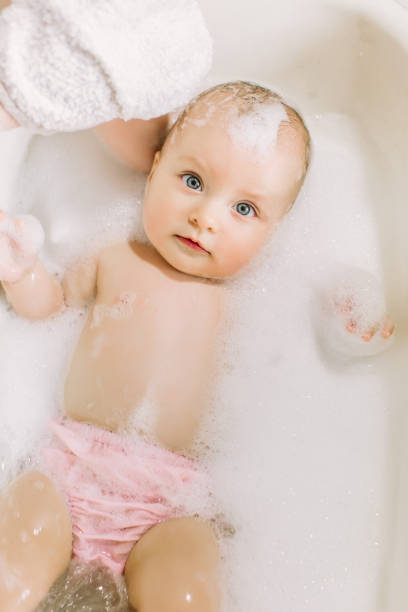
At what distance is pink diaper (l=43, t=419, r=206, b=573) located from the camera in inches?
36.7

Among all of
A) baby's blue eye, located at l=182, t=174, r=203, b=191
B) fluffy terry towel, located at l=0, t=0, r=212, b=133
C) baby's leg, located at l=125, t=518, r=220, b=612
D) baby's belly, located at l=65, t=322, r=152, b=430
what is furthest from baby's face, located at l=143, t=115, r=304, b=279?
baby's leg, located at l=125, t=518, r=220, b=612

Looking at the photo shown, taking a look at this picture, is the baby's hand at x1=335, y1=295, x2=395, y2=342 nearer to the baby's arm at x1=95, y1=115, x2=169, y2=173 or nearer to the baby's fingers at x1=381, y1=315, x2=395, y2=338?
the baby's fingers at x1=381, y1=315, x2=395, y2=338

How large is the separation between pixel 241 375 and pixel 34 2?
29.5 inches

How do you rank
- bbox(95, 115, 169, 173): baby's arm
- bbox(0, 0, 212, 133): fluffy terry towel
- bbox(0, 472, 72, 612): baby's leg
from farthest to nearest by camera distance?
bbox(95, 115, 169, 173): baby's arm → bbox(0, 472, 72, 612): baby's leg → bbox(0, 0, 212, 133): fluffy terry towel

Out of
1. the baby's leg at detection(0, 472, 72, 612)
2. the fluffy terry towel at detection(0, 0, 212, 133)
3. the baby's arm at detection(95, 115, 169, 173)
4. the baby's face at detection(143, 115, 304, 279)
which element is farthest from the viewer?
the baby's arm at detection(95, 115, 169, 173)

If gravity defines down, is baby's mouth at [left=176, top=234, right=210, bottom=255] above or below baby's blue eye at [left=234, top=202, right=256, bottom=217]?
below

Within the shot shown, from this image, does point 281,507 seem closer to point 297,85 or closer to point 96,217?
point 96,217

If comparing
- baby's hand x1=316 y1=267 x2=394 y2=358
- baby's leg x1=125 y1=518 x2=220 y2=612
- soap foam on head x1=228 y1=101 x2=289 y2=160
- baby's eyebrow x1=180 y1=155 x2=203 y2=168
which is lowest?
baby's leg x1=125 y1=518 x2=220 y2=612

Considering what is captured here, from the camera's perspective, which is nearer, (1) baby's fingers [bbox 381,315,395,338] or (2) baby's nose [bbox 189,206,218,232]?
(2) baby's nose [bbox 189,206,218,232]

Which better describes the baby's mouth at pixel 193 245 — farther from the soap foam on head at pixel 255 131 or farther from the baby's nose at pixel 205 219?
the soap foam on head at pixel 255 131

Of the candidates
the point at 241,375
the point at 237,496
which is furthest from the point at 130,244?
the point at 237,496

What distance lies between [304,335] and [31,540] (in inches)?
24.0

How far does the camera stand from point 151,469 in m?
0.98

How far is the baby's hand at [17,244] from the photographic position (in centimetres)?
93
